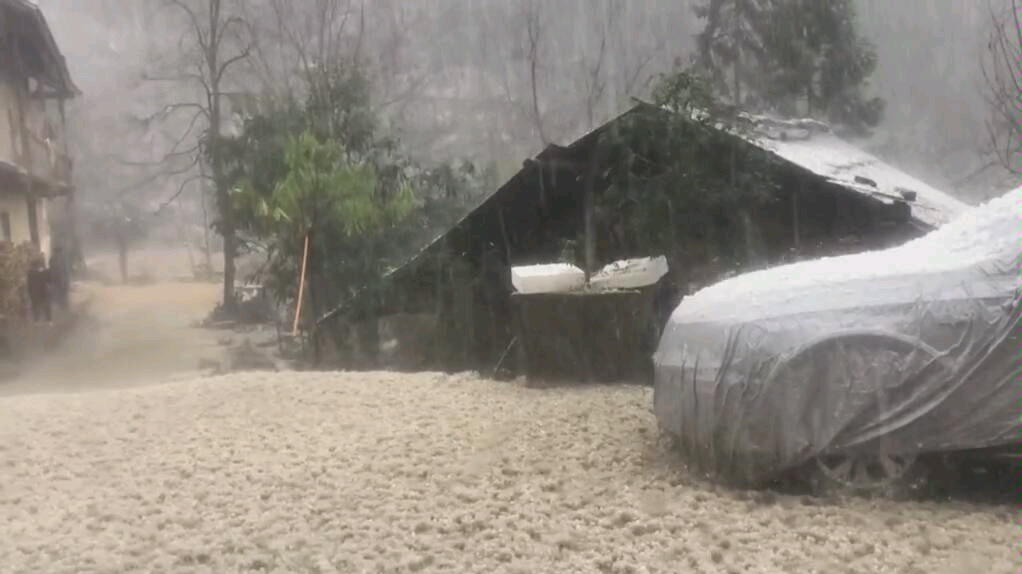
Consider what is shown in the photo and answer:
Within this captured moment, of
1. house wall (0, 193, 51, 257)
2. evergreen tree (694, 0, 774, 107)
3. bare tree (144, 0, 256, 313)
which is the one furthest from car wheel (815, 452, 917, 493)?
evergreen tree (694, 0, 774, 107)

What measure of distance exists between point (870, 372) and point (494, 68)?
49.1 feet

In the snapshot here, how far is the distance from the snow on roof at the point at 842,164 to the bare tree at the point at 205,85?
7.45 meters

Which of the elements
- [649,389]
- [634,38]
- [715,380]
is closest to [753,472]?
[715,380]

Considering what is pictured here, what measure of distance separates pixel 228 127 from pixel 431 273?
458cm

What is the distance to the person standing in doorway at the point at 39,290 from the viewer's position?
10484mm

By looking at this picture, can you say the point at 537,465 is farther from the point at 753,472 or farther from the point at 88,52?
the point at 88,52

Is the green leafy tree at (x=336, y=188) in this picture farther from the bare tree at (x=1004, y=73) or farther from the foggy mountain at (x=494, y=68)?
the bare tree at (x=1004, y=73)

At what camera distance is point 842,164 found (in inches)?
482

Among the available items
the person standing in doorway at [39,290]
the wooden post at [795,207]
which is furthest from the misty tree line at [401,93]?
the person standing in doorway at [39,290]

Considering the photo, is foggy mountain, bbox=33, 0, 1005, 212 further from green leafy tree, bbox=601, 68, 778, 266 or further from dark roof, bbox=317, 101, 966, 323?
green leafy tree, bbox=601, 68, 778, 266

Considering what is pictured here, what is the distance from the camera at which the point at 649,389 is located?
7438mm

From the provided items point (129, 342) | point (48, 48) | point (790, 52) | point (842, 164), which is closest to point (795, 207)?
point (842, 164)

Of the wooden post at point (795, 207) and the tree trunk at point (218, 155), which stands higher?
the tree trunk at point (218, 155)

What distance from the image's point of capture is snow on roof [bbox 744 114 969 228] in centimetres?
954
